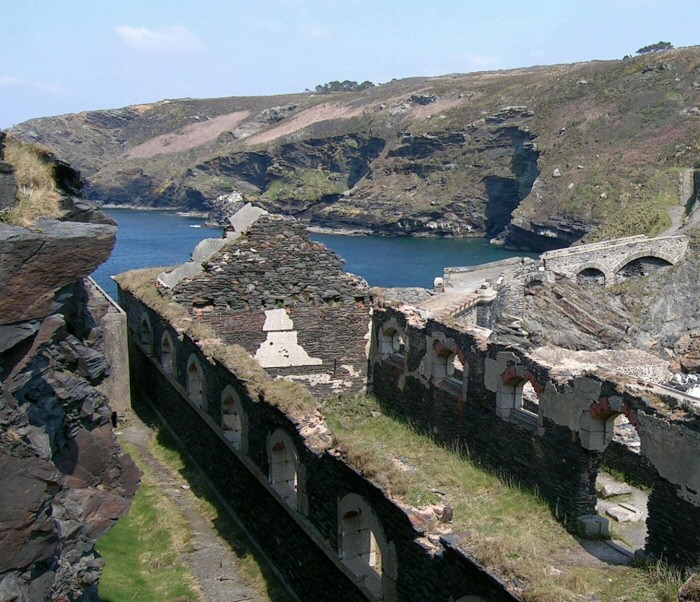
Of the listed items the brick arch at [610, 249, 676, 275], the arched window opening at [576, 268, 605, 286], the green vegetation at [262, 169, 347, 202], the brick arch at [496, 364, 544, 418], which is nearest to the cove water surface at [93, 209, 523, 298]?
the arched window opening at [576, 268, 605, 286]

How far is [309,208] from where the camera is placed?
12019 centimetres

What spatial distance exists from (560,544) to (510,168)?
96.4 metres

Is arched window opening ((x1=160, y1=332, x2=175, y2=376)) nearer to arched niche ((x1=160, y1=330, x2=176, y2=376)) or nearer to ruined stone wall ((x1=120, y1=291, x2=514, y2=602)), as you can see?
arched niche ((x1=160, y1=330, x2=176, y2=376))

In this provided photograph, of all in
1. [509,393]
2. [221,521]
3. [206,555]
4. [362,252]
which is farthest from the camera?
[362,252]

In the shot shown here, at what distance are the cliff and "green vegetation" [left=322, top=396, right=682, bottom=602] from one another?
49.5 m

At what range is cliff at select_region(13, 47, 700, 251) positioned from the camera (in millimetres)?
80562

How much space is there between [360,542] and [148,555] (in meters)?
4.04

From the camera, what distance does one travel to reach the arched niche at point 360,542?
8.77 m

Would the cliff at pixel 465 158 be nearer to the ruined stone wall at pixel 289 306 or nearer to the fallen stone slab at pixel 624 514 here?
the ruined stone wall at pixel 289 306

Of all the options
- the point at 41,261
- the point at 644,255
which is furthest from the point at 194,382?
the point at 644,255

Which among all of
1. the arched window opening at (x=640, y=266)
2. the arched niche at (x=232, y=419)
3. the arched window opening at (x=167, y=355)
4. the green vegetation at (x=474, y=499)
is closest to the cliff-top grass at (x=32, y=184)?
the green vegetation at (x=474, y=499)

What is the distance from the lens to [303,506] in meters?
10.5

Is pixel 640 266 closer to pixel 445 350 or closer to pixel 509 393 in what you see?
pixel 445 350

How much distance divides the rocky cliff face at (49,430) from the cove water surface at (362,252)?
38.6 m
